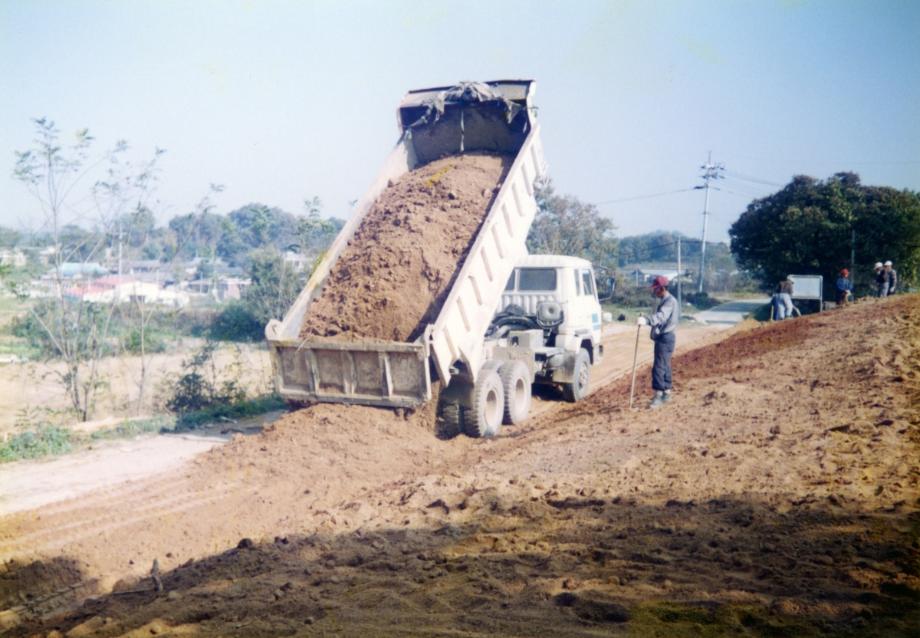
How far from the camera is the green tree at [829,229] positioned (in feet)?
81.4

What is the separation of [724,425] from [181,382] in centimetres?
841

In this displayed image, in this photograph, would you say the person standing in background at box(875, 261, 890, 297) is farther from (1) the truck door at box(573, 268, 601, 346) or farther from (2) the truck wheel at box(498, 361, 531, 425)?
(2) the truck wheel at box(498, 361, 531, 425)

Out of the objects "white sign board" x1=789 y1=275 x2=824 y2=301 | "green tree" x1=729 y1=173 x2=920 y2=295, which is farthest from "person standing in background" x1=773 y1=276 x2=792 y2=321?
"green tree" x1=729 y1=173 x2=920 y2=295

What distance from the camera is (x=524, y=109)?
31.8 ft

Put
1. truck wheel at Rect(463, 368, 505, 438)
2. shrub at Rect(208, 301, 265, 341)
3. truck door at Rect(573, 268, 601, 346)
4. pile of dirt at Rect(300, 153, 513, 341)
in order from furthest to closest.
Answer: shrub at Rect(208, 301, 265, 341)
truck door at Rect(573, 268, 601, 346)
truck wheel at Rect(463, 368, 505, 438)
pile of dirt at Rect(300, 153, 513, 341)

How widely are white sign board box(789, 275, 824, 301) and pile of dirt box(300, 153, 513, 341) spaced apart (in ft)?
63.2

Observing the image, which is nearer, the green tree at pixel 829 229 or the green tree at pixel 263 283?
the green tree at pixel 263 283

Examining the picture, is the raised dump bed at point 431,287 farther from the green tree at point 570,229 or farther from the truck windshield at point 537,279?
the green tree at point 570,229

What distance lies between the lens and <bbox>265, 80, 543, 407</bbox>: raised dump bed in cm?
762

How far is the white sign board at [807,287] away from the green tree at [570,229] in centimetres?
770

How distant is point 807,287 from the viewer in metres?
25.1

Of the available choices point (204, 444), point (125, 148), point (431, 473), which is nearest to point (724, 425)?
point (431, 473)

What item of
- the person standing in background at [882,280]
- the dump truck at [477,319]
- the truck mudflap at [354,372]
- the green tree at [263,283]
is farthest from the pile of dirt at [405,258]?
the person standing in background at [882,280]

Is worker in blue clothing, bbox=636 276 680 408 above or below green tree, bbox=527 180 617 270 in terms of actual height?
below
